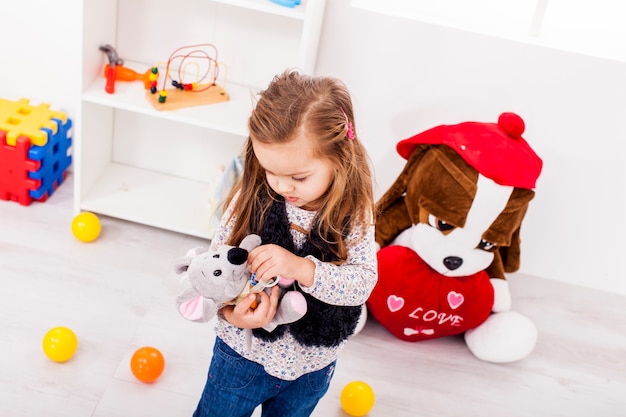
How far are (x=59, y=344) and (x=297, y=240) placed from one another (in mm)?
760

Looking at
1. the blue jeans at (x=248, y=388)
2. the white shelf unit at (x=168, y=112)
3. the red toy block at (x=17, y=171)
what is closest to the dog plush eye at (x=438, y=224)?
the white shelf unit at (x=168, y=112)

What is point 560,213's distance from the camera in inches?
81.7

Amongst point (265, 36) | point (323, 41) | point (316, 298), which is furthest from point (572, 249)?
point (316, 298)

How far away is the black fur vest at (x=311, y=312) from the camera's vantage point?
42.4 inches

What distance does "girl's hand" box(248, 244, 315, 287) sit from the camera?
3.26 feet

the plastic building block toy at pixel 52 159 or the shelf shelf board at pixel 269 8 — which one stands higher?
the shelf shelf board at pixel 269 8

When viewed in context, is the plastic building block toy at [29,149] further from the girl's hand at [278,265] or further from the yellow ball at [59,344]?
the girl's hand at [278,265]

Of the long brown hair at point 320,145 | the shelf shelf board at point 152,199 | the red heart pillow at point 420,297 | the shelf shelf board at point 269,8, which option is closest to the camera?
the long brown hair at point 320,145

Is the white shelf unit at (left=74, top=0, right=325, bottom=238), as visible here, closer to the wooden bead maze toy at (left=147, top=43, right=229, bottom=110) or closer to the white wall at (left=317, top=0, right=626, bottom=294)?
the wooden bead maze toy at (left=147, top=43, right=229, bottom=110)

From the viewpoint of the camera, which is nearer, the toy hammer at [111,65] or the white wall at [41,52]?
the toy hammer at [111,65]

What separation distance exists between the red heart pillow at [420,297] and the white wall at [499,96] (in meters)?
0.38

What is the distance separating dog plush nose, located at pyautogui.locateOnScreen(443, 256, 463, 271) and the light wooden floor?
0.83 feet

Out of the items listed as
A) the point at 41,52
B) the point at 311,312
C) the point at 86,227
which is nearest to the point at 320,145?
the point at 311,312

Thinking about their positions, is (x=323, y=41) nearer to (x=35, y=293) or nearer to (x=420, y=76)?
(x=420, y=76)
